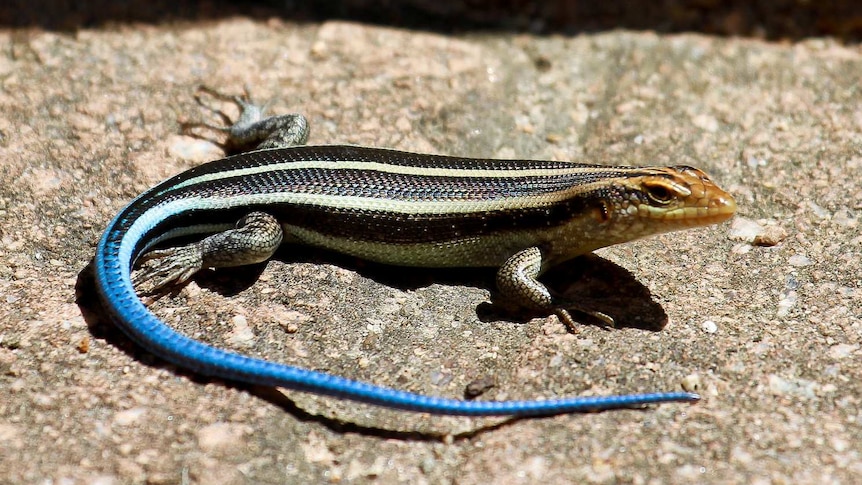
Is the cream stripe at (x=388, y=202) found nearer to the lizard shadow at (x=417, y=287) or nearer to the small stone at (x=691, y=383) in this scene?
the lizard shadow at (x=417, y=287)

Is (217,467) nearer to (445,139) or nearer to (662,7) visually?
(445,139)

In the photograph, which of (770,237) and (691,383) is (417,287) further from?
(770,237)

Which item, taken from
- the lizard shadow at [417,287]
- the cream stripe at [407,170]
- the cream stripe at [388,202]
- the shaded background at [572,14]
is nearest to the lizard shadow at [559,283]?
the lizard shadow at [417,287]

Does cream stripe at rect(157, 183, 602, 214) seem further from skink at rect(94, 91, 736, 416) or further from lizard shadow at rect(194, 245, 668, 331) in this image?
lizard shadow at rect(194, 245, 668, 331)

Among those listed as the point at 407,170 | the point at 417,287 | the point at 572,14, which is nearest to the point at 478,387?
the point at 417,287

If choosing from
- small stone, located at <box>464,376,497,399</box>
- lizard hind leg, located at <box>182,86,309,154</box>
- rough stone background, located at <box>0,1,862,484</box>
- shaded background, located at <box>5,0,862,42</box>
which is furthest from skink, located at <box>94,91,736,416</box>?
shaded background, located at <box>5,0,862,42</box>

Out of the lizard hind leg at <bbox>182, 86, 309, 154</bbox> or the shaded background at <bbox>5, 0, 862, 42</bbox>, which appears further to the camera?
the shaded background at <bbox>5, 0, 862, 42</bbox>
